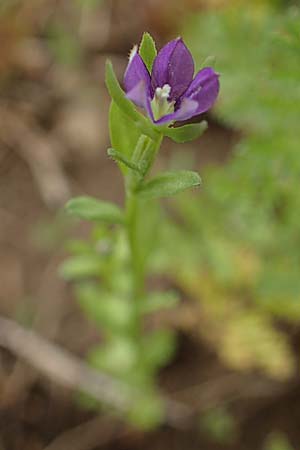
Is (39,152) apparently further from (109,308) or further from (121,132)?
(121,132)

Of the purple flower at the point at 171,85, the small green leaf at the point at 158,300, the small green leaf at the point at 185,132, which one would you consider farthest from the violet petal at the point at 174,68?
the small green leaf at the point at 158,300

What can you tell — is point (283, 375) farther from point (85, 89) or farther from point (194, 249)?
point (85, 89)

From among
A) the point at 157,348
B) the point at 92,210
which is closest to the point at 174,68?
the point at 92,210

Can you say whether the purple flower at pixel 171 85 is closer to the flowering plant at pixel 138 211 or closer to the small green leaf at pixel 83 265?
the flowering plant at pixel 138 211

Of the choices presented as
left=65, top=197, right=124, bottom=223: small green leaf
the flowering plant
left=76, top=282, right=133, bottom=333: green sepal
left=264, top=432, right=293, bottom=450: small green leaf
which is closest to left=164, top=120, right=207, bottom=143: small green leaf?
the flowering plant

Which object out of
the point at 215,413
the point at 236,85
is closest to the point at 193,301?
the point at 215,413
